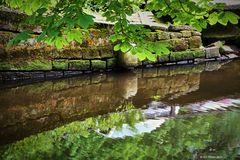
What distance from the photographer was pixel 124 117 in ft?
18.7

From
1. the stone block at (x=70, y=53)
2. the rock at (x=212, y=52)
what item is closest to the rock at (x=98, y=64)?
the stone block at (x=70, y=53)

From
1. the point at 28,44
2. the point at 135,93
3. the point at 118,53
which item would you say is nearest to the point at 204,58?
the point at 118,53

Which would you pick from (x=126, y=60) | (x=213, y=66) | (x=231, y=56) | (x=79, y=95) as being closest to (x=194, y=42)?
(x=213, y=66)

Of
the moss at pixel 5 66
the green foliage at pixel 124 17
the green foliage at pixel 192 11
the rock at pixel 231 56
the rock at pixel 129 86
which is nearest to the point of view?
the green foliage at pixel 124 17

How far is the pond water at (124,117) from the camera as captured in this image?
4.32 metres

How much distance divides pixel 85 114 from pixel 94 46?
3638 mm

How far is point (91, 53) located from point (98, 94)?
7.77 ft

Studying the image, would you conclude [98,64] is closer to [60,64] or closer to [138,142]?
[60,64]

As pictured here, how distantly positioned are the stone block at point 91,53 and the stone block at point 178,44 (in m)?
2.18

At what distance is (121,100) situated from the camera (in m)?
6.65

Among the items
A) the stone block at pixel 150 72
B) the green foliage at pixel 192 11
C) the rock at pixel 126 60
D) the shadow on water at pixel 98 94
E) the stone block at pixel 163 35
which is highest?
the green foliage at pixel 192 11

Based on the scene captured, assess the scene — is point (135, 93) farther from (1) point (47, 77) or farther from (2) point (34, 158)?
(2) point (34, 158)

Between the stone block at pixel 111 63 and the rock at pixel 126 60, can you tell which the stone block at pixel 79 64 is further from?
the rock at pixel 126 60

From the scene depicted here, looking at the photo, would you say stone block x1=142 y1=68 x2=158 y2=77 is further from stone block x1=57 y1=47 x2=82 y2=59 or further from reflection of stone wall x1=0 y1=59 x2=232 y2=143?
stone block x1=57 y1=47 x2=82 y2=59
